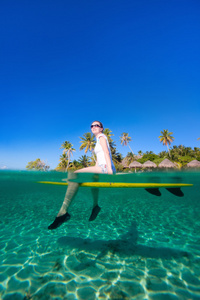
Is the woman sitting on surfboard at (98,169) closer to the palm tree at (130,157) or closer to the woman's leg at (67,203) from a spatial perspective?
the woman's leg at (67,203)

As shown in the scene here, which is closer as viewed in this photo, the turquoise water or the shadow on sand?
the turquoise water

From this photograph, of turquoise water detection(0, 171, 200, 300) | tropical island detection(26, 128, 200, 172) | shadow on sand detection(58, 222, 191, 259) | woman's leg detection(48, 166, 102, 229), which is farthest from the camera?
tropical island detection(26, 128, 200, 172)

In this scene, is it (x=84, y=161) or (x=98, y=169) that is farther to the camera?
(x=84, y=161)

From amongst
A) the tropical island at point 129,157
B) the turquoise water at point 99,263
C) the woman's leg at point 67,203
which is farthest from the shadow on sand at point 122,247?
the tropical island at point 129,157

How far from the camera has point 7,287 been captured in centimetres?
322

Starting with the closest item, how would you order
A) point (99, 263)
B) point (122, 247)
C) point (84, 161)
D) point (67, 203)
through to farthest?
1. point (67, 203)
2. point (99, 263)
3. point (122, 247)
4. point (84, 161)

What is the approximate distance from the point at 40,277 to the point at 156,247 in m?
3.86

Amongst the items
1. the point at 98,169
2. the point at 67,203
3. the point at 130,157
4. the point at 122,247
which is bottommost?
the point at 122,247

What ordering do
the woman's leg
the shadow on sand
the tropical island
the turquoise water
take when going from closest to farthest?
the woman's leg
the turquoise water
the shadow on sand
the tropical island

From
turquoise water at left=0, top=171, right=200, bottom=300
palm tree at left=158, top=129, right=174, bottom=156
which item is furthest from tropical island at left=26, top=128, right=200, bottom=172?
turquoise water at left=0, top=171, right=200, bottom=300

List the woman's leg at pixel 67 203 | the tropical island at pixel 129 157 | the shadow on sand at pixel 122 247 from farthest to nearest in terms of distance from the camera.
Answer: the tropical island at pixel 129 157, the shadow on sand at pixel 122 247, the woman's leg at pixel 67 203

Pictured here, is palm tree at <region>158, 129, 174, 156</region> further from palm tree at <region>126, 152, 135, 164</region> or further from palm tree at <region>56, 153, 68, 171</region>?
palm tree at <region>56, 153, 68, 171</region>

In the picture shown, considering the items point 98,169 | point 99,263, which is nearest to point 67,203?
point 98,169

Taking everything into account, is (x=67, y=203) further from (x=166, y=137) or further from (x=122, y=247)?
(x=166, y=137)
